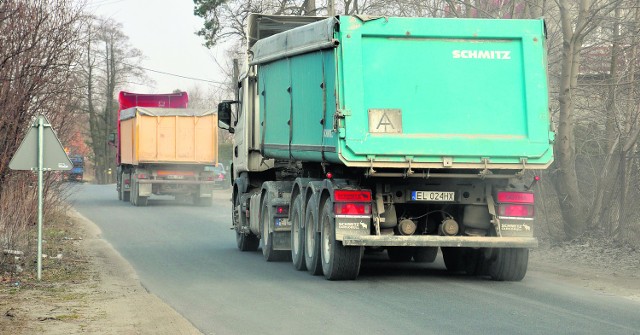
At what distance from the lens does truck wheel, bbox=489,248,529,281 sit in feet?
44.4

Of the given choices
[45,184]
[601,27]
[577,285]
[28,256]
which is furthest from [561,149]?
[45,184]

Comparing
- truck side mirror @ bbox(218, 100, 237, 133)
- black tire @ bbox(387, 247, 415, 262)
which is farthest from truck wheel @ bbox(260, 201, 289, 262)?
truck side mirror @ bbox(218, 100, 237, 133)

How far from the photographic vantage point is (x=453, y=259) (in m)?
15.2

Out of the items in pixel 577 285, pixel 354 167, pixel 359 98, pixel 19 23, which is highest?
pixel 19 23

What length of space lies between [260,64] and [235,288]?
18.5 feet

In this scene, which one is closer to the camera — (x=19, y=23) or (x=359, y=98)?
(x=359, y=98)

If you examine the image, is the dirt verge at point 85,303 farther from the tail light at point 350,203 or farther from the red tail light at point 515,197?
the red tail light at point 515,197

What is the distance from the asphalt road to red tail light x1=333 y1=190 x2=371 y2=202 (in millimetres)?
1068

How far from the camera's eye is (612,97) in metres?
18.6

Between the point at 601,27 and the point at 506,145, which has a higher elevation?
the point at 601,27

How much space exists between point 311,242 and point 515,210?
2932 mm

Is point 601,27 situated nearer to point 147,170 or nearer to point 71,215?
point 71,215

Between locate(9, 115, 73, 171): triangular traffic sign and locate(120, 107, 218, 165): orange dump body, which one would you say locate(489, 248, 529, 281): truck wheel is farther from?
locate(120, 107, 218, 165): orange dump body

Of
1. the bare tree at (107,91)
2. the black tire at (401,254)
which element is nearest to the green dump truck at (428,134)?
the black tire at (401,254)
